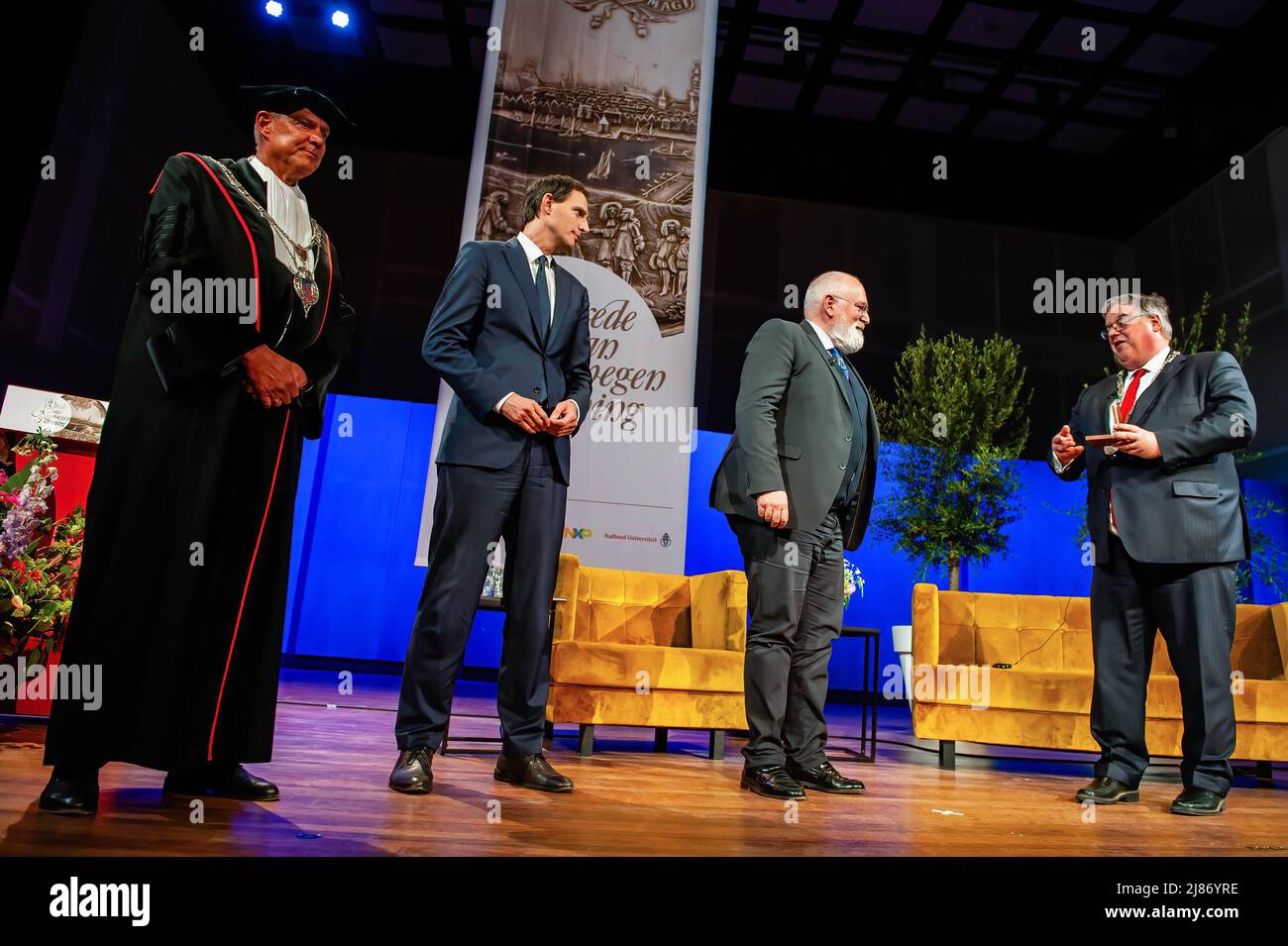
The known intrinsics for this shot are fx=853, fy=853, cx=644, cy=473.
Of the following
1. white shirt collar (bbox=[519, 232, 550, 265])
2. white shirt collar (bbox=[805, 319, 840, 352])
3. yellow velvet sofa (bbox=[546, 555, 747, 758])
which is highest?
white shirt collar (bbox=[519, 232, 550, 265])

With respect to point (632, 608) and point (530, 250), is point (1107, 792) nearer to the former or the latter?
point (632, 608)

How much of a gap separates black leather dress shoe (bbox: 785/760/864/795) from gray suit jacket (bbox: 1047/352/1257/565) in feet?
3.48

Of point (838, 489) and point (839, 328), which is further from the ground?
point (839, 328)

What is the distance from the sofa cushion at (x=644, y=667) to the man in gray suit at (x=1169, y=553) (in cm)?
132

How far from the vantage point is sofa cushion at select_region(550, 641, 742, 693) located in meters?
3.22

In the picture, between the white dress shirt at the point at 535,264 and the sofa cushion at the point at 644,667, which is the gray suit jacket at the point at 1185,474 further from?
the white dress shirt at the point at 535,264

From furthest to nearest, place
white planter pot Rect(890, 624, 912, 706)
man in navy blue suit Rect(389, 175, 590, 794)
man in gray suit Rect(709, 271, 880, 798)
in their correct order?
1. white planter pot Rect(890, 624, 912, 706)
2. man in gray suit Rect(709, 271, 880, 798)
3. man in navy blue suit Rect(389, 175, 590, 794)

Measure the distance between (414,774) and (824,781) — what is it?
120 cm

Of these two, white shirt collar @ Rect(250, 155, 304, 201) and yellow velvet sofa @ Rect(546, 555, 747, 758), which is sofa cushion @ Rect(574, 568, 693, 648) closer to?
yellow velvet sofa @ Rect(546, 555, 747, 758)

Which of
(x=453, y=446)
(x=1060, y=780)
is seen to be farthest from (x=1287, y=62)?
(x=453, y=446)

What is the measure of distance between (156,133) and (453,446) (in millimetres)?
5301

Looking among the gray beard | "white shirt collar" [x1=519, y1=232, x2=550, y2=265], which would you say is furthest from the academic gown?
the gray beard
